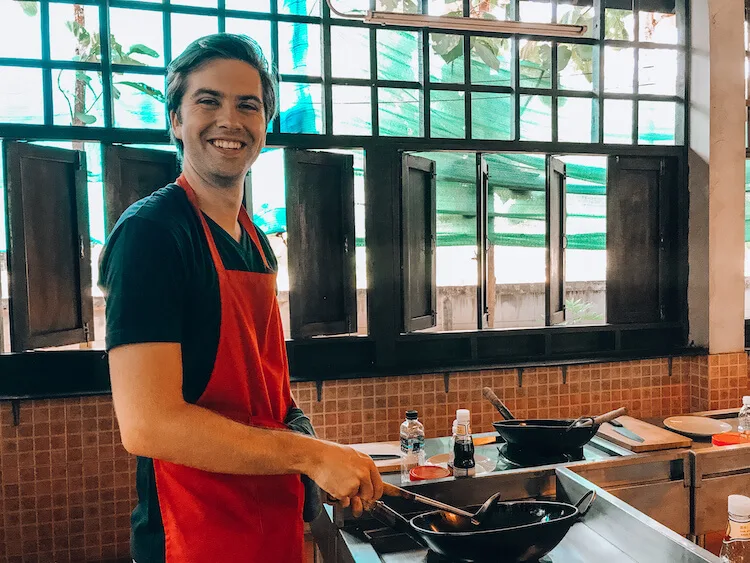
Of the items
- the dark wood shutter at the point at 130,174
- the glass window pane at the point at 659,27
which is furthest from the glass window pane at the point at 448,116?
the dark wood shutter at the point at 130,174

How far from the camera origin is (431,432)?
362cm

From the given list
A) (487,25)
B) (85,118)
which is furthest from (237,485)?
(85,118)

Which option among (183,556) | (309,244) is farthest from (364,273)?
(183,556)

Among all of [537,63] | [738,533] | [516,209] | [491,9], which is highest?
[491,9]

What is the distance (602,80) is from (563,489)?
122 inches

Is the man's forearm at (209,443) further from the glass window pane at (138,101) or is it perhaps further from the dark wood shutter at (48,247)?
the glass window pane at (138,101)

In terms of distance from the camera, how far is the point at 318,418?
3.44m

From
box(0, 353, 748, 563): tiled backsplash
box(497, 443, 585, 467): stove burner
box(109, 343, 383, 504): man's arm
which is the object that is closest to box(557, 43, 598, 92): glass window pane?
box(0, 353, 748, 563): tiled backsplash

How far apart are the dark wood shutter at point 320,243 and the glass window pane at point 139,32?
0.93 meters

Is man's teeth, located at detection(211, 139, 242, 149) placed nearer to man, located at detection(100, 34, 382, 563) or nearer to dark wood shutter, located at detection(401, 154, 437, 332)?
man, located at detection(100, 34, 382, 563)

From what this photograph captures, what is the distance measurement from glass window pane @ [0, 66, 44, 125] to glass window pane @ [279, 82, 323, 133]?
130 cm

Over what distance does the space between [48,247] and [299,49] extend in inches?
71.0

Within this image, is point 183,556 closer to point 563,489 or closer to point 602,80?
point 563,489

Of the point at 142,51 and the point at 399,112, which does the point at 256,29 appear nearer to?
the point at 142,51
